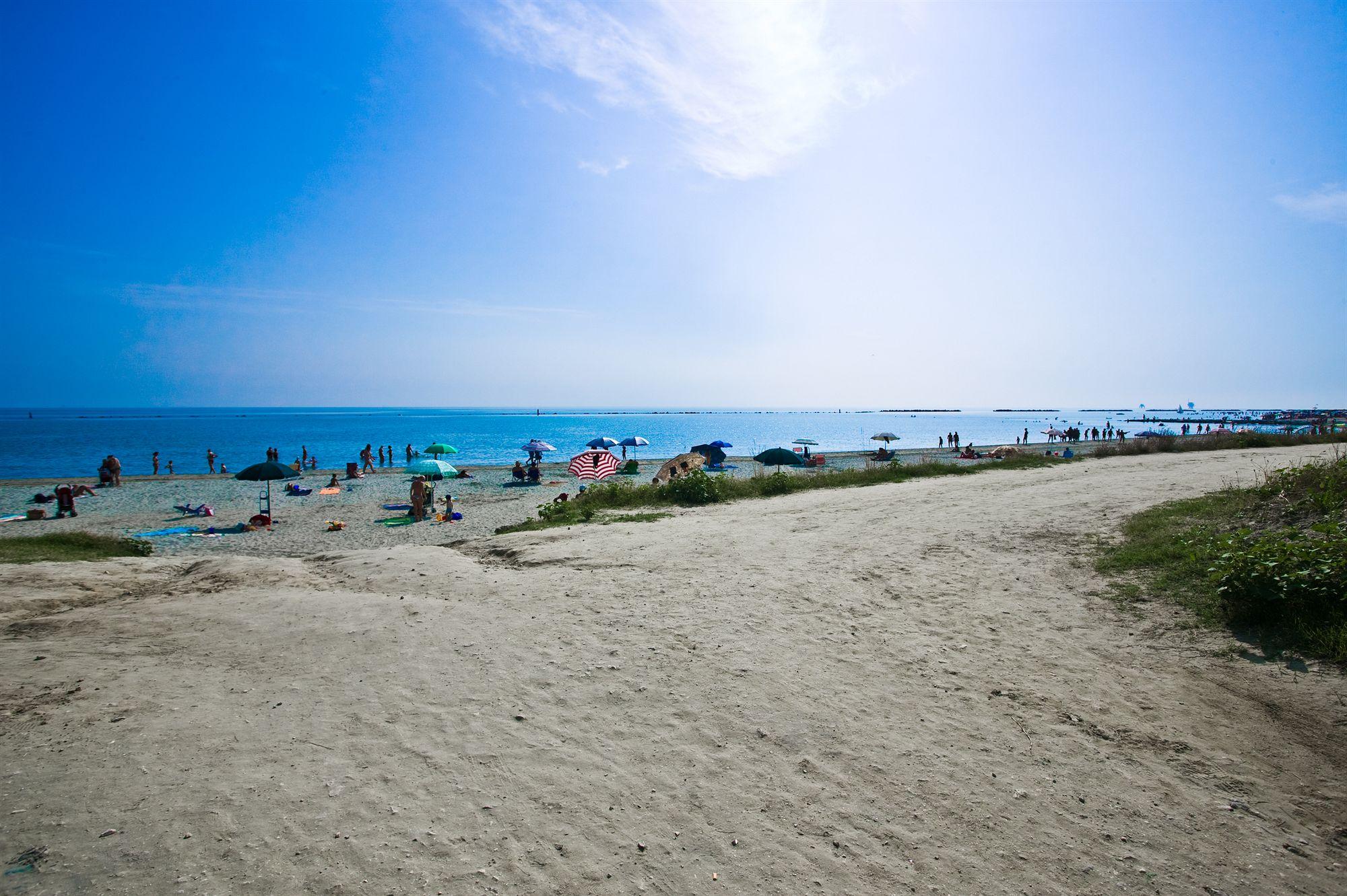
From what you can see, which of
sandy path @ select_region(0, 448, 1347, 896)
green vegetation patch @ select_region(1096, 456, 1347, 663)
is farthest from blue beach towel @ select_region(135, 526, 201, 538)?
green vegetation patch @ select_region(1096, 456, 1347, 663)

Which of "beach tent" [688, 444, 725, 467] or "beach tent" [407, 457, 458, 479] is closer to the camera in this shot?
"beach tent" [407, 457, 458, 479]

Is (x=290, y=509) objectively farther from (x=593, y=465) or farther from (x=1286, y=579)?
(x=1286, y=579)

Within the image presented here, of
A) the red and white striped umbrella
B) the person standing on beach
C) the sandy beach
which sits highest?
the red and white striped umbrella

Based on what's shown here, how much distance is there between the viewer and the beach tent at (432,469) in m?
23.7

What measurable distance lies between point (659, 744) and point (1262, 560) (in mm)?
7743

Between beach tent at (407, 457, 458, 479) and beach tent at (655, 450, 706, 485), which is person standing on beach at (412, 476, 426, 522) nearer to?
beach tent at (407, 457, 458, 479)

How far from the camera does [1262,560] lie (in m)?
7.07

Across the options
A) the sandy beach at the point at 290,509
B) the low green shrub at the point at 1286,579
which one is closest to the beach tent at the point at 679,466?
the sandy beach at the point at 290,509

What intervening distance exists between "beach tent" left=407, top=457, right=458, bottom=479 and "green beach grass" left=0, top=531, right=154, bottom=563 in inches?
366

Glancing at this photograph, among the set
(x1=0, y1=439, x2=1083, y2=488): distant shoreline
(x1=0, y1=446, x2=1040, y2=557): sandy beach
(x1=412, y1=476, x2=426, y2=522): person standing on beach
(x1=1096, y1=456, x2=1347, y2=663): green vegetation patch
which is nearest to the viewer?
(x1=1096, y1=456, x2=1347, y2=663): green vegetation patch

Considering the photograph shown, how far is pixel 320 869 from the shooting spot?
11.9 feet

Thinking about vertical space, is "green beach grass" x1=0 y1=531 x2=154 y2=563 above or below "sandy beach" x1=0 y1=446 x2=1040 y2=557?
above

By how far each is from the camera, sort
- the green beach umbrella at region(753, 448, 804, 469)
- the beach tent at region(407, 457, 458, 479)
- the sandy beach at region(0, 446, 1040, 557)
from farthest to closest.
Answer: the green beach umbrella at region(753, 448, 804, 469)
the beach tent at region(407, 457, 458, 479)
the sandy beach at region(0, 446, 1040, 557)

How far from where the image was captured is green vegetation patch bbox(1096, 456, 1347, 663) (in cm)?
630
